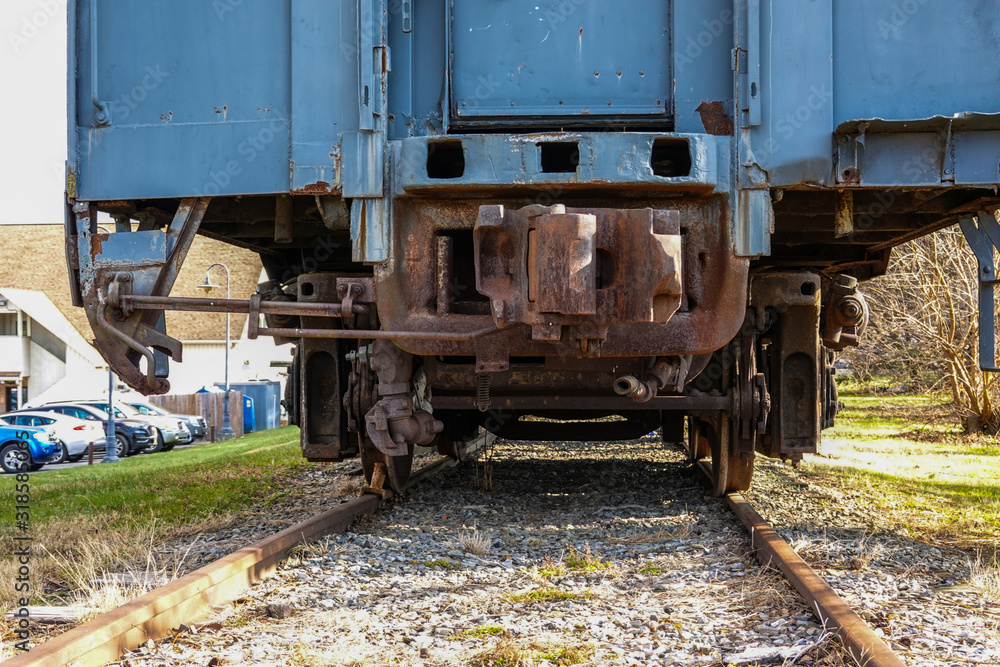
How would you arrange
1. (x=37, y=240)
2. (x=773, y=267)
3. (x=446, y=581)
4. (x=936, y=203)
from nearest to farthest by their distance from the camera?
1. (x=446, y=581)
2. (x=936, y=203)
3. (x=773, y=267)
4. (x=37, y=240)

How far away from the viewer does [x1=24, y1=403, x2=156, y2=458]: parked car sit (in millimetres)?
21203

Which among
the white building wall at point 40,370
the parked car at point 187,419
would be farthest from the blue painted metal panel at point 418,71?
the white building wall at point 40,370

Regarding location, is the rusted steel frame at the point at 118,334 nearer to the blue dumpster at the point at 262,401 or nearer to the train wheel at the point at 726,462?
the train wheel at the point at 726,462

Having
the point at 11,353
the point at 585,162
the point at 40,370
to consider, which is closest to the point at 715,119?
the point at 585,162

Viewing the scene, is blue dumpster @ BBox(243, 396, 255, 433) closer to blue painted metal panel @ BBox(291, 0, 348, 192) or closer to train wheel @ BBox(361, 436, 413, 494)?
train wheel @ BBox(361, 436, 413, 494)

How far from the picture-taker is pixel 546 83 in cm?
456

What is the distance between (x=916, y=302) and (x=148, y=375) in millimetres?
14436

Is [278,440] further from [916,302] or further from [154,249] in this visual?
[154,249]

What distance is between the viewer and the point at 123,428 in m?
21.2

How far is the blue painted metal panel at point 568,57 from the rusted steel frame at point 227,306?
1242 mm

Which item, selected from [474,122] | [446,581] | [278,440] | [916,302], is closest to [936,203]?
[474,122]

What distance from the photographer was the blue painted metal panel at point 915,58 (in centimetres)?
428

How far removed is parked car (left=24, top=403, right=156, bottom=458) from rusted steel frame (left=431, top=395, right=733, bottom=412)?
17.8 metres

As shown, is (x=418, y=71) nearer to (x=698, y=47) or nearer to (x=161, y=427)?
(x=698, y=47)
